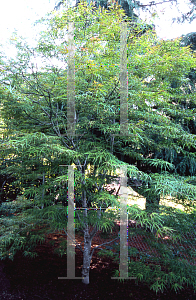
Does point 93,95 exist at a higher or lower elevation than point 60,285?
higher

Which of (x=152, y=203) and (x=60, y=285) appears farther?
(x=60, y=285)

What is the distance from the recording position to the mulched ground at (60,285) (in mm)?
2586

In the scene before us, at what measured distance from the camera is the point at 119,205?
6.33ft

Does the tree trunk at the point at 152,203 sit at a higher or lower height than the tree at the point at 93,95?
lower

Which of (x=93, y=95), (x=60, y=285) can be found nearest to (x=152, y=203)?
(x=93, y=95)

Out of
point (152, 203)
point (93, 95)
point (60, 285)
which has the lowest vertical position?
point (60, 285)

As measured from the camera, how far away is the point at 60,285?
277 centimetres

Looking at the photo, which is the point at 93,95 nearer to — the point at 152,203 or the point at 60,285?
the point at 152,203

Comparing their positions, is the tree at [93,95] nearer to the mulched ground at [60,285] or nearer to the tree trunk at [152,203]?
the tree trunk at [152,203]

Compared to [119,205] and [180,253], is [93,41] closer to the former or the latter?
[119,205]

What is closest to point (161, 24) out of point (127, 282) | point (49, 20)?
point (49, 20)

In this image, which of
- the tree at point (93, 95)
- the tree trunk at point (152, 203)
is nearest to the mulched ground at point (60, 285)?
the tree at point (93, 95)

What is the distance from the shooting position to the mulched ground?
259 cm

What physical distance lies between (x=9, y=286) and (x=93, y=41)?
340 centimetres
